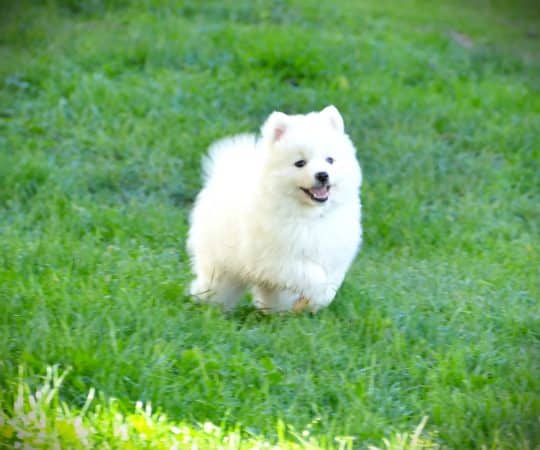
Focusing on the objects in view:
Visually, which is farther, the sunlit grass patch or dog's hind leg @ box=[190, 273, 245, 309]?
dog's hind leg @ box=[190, 273, 245, 309]

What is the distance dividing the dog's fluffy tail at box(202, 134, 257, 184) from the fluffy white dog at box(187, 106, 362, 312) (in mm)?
176

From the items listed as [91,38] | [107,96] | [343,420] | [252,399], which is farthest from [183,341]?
[91,38]

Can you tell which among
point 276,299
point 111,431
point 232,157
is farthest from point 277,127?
point 111,431

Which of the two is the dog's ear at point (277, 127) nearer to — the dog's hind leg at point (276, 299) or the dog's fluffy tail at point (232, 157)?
the dog's fluffy tail at point (232, 157)

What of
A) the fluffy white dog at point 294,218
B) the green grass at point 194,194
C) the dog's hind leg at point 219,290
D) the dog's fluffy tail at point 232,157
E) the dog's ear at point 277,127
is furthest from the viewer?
the dog's fluffy tail at point 232,157

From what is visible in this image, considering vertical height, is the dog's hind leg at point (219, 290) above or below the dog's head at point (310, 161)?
below

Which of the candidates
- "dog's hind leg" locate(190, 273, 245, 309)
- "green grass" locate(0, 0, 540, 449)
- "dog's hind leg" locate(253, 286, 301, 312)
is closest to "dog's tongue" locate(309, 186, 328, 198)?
"dog's hind leg" locate(253, 286, 301, 312)

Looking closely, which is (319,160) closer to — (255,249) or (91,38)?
(255,249)

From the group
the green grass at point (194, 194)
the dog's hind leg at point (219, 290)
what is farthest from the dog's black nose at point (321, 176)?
the dog's hind leg at point (219, 290)

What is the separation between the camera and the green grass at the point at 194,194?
4.66 m

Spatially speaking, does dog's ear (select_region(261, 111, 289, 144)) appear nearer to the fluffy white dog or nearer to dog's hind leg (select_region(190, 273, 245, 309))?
the fluffy white dog

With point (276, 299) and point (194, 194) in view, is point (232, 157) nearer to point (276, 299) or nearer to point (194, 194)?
point (276, 299)

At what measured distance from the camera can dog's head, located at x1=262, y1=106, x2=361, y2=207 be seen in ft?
18.5

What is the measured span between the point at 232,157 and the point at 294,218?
2.46 ft
